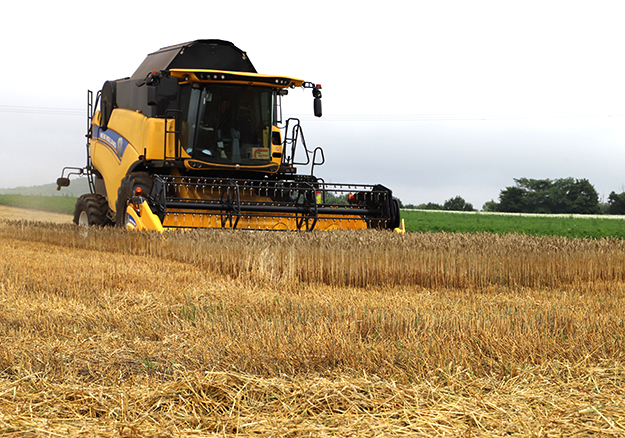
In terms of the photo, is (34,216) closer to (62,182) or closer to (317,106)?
(62,182)

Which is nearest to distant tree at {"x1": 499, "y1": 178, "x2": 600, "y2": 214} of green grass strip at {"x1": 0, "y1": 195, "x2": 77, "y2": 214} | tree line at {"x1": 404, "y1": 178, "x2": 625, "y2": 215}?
tree line at {"x1": 404, "y1": 178, "x2": 625, "y2": 215}

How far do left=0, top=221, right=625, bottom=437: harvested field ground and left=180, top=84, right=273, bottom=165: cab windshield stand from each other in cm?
430

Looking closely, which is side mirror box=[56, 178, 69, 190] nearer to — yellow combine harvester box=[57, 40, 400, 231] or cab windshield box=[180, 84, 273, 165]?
yellow combine harvester box=[57, 40, 400, 231]

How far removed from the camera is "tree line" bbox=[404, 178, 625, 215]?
53375 mm

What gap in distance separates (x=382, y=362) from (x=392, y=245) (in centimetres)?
446

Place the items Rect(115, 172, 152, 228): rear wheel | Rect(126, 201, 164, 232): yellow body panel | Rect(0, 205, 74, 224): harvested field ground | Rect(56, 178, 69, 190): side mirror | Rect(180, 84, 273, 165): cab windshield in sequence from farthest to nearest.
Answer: Rect(0, 205, 74, 224): harvested field ground → Rect(56, 178, 69, 190): side mirror → Rect(180, 84, 273, 165): cab windshield → Rect(115, 172, 152, 228): rear wheel → Rect(126, 201, 164, 232): yellow body panel

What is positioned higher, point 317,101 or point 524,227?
point 317,101

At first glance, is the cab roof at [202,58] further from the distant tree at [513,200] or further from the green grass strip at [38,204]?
the distant tree at [513,200]

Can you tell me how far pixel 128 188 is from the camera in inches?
433

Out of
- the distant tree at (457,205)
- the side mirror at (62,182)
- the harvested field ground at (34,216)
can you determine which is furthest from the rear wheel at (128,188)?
the distant tree at (457,205)

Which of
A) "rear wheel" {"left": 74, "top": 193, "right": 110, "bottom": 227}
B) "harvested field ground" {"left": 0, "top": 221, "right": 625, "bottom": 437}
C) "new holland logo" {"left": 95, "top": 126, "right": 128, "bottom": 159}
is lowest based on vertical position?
"harvested field ground" {"left": 0, "top": 221, "right": 625, "bottom": 437}

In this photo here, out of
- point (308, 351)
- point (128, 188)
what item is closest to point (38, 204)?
point (128, 188)

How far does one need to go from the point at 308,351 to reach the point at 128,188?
27.1 ft

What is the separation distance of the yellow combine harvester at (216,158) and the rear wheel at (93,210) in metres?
0.15
